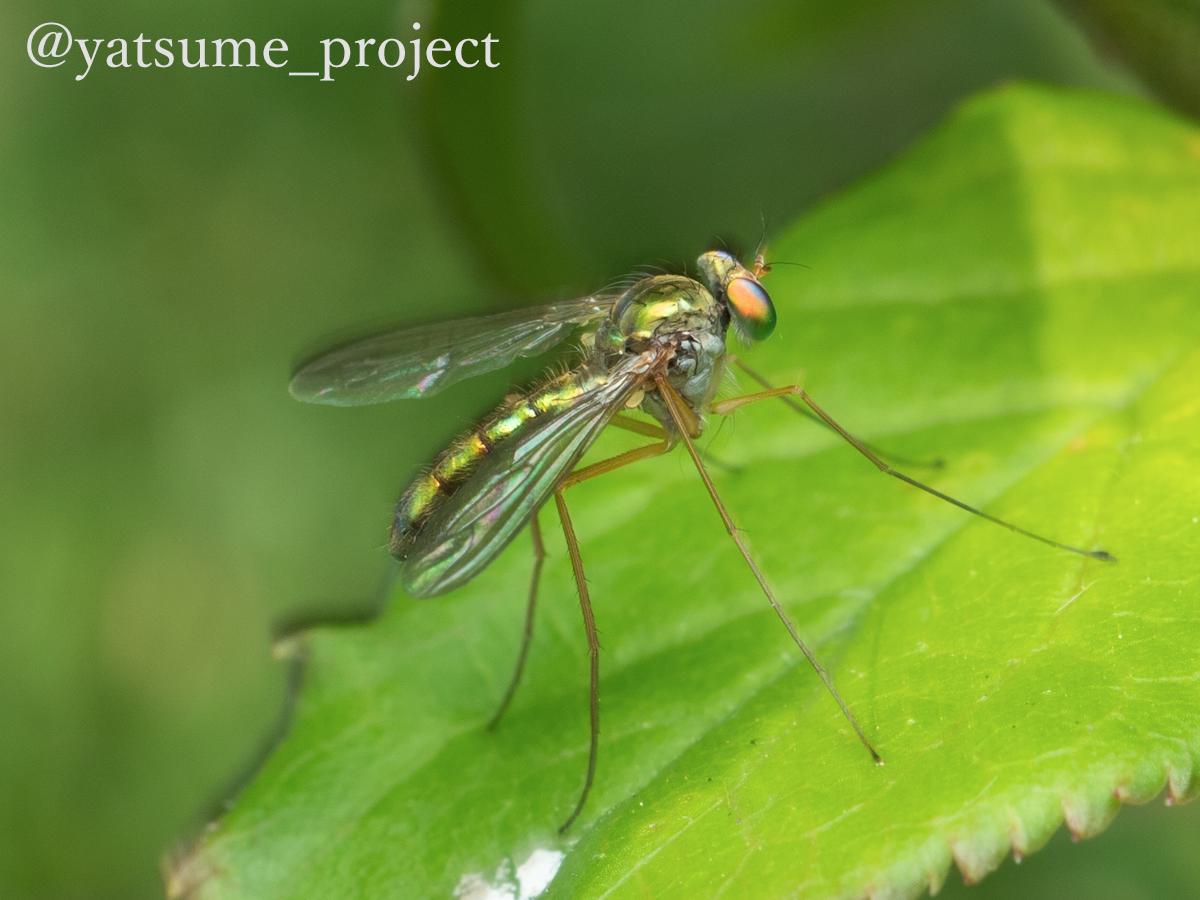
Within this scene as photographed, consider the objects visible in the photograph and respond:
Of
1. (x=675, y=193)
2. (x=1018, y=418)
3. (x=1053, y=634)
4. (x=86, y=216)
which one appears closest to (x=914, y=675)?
(x=1053, y=634)

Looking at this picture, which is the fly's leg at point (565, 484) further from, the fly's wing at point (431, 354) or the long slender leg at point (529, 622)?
the fly's wing at point (431, 354)

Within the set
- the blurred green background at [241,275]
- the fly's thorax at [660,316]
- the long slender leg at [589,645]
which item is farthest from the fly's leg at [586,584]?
the blurred green background at [241,275]

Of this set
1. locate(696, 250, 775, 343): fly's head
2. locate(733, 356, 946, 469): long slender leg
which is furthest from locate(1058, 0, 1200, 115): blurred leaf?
locate(733, 356, 946, 469): long slender leg

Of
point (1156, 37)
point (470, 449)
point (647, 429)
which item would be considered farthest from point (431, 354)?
point (1156, 37)

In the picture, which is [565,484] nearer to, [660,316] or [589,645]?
[589,645]

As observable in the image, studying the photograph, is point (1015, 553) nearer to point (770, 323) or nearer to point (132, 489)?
point (770, 323)

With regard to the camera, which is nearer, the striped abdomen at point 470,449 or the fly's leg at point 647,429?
the striped abdomen at point 470,449
